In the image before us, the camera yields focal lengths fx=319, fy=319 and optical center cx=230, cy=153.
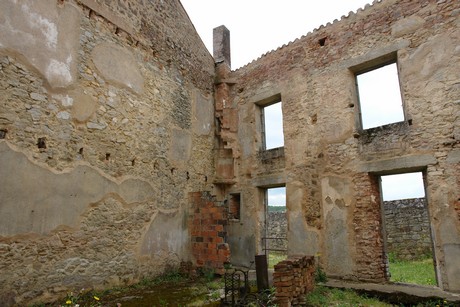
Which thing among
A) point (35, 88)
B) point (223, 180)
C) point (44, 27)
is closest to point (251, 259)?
point (223, 180)

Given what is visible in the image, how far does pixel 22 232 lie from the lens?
4.92m

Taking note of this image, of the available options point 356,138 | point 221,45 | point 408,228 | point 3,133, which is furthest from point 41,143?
point 408,228

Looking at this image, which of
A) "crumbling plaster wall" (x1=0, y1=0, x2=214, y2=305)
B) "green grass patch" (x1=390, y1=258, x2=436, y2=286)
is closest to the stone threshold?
"green grass patch" (x1=390, y1=258, x2=436, y2=286)

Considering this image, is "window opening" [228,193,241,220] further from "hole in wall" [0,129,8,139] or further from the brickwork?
"hole in wall" [0,129,8,139]

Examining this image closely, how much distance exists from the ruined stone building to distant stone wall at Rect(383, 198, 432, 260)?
14.5 feet

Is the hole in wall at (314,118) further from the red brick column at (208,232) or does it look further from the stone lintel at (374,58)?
the red brick column at (208,232)

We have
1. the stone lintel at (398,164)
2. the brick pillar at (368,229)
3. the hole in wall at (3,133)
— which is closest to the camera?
the hole in wall at (3,133)

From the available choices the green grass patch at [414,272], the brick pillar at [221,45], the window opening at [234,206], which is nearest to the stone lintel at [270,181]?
the window opening at [234,206]

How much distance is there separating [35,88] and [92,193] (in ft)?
6.77

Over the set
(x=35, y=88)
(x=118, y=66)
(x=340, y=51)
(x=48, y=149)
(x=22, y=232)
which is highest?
(x=340, y=51)

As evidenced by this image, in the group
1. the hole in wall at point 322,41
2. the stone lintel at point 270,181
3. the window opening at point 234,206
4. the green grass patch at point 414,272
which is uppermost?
the hole in wall at point 322,41

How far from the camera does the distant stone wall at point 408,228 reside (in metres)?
10.1

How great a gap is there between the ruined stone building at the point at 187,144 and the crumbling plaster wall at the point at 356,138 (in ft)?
0.09

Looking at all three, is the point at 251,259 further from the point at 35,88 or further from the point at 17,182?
the point at 35,88
